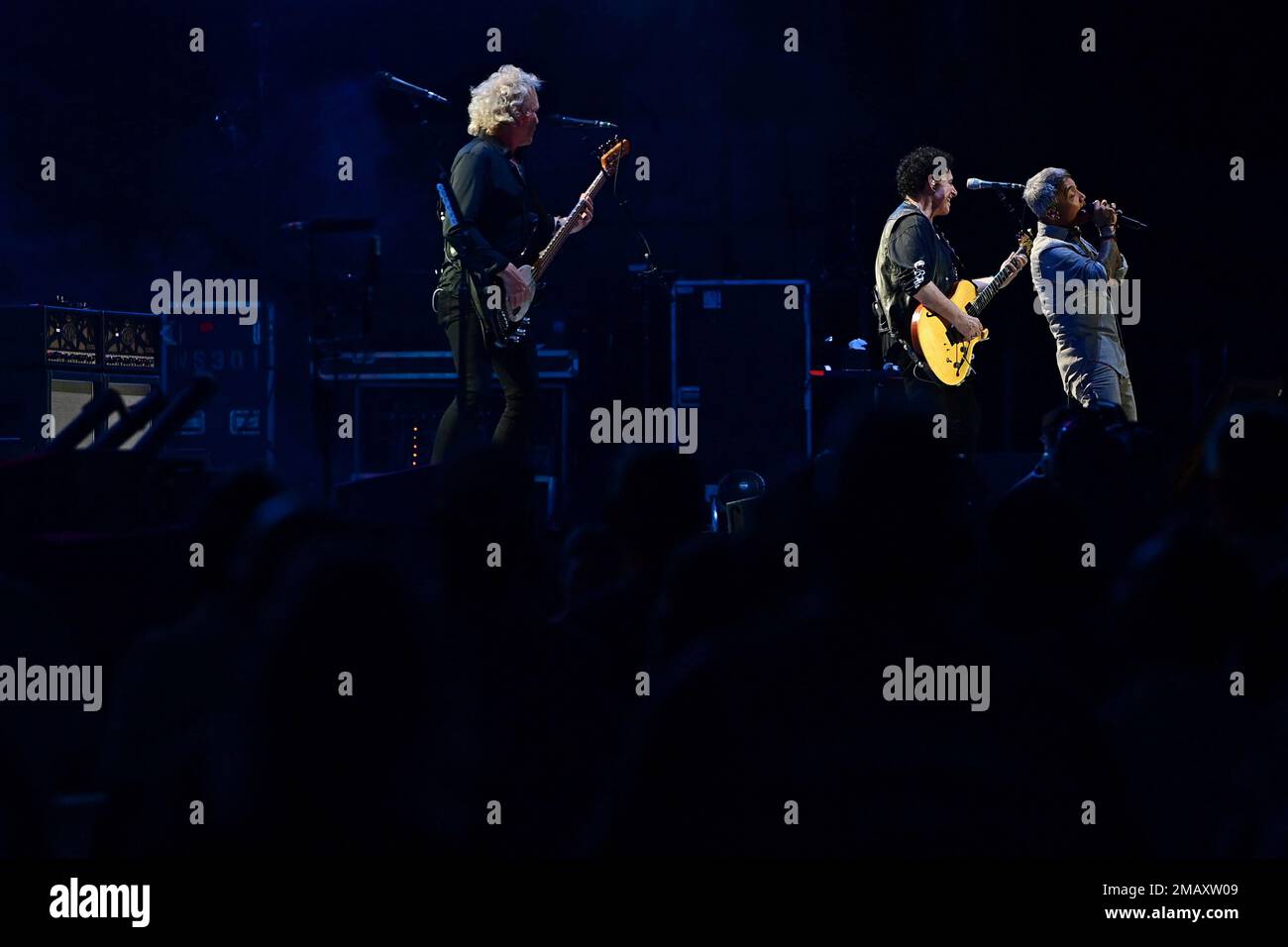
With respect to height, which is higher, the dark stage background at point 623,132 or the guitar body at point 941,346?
the dark stage background at point 623,132

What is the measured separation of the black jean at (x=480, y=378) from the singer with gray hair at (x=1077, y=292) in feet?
7.37

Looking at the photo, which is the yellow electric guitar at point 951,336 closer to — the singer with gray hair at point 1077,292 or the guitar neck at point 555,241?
the singer with gray hair at point 1077,292

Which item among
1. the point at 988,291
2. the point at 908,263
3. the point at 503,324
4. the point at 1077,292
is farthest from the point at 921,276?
the point at 503,324

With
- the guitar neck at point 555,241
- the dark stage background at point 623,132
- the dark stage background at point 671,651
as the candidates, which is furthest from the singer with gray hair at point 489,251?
the dark stage background at point 623,132

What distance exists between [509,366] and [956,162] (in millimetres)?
4214

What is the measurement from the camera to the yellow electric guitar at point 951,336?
260 inches

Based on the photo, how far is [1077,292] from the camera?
6.21m

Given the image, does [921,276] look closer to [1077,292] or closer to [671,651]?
[1077,292]

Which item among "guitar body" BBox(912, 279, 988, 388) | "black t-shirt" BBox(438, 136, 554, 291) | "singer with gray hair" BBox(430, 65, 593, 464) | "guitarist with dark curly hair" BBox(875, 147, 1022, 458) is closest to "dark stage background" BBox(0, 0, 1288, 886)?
"guitarist with dark curly hair" BBox(875, 147, 1022, 458)

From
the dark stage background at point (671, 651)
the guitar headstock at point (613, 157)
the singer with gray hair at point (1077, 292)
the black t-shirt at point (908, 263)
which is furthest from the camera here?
the guitar headstock at point (613, 157)

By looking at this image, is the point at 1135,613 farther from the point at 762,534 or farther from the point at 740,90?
the point at 740,90

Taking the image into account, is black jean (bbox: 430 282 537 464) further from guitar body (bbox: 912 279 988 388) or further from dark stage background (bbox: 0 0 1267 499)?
dark stage background (bbox: 0 0 1267 499)

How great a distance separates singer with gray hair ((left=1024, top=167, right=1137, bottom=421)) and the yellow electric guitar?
13.8 inches
